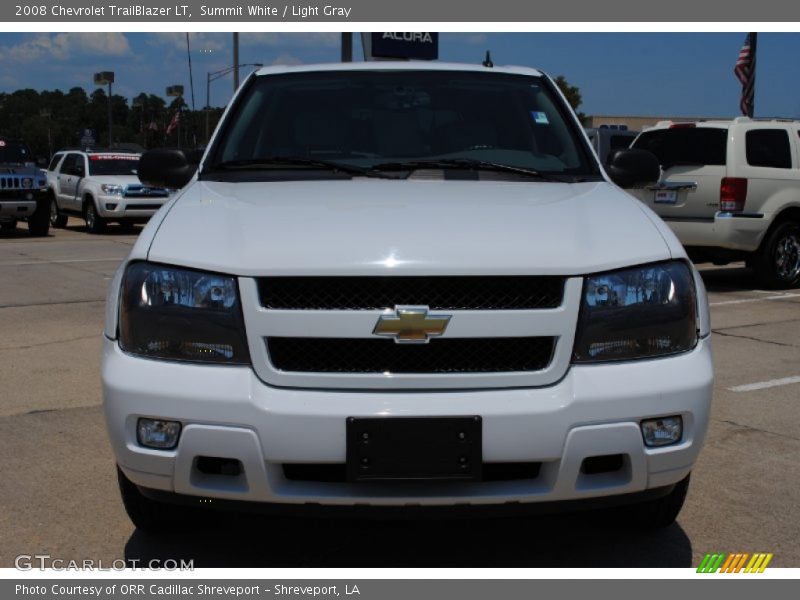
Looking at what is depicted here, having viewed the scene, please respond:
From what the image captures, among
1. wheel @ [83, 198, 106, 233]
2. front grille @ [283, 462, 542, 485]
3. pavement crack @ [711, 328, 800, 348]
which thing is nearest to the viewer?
front grille @ [283, 462, 542, 485]

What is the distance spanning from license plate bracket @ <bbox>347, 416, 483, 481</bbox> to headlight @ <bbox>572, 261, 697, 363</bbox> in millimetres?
437

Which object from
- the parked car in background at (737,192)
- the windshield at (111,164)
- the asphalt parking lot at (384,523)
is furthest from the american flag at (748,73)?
the asphalt parking lot at (384,523)

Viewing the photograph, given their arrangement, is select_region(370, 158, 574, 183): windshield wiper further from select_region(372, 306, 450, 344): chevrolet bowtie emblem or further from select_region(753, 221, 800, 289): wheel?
select_region(753, 221, 800, 289): wheel

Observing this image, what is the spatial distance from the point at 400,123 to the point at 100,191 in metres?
17.0

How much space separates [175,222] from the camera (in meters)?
3.39

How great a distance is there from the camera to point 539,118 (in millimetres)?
4586

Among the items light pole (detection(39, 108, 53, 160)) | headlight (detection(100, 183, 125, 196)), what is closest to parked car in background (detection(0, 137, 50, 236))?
headlight (detection(100, 183, 125, 196))

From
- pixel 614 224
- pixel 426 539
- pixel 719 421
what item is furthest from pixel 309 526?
pixel 719 421

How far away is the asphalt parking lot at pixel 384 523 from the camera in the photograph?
356cm

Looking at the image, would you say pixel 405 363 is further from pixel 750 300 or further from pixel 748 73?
pixel 748 73

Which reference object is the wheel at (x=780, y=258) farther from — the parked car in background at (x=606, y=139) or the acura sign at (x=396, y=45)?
the acura sign at (x=396, y=45)

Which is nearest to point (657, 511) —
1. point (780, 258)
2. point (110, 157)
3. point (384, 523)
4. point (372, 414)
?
point (384, 523)

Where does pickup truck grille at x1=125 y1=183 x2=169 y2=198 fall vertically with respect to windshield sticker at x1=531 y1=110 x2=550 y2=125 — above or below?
below
